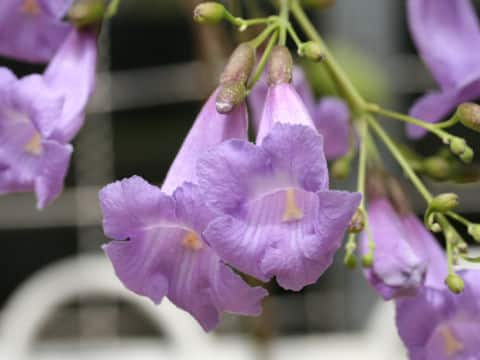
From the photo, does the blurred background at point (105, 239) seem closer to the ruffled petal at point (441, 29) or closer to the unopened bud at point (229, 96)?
the ruffled petal at point (441, 29)

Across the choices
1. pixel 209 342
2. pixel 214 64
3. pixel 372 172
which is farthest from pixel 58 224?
pixel 372 172

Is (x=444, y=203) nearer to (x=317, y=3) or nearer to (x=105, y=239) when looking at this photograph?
(x=317, y=3)

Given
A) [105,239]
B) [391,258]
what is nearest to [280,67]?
[391,258]

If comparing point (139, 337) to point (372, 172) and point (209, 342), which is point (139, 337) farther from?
point (372, 172)

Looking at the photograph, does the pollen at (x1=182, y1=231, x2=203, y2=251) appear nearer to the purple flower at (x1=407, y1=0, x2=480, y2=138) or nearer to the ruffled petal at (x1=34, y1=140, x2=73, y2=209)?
the ruffled petal at (x1=34, y1=140, x2=73, y2=209)

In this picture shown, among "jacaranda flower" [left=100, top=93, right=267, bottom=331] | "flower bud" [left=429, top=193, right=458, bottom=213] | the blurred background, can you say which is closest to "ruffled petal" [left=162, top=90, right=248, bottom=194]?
"jacaranda flower" [left=100, top=93, right=267, bottom=331]

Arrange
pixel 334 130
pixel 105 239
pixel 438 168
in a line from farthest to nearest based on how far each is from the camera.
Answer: pixel 105 239 < pixel 334 130 < pixel 438 168
